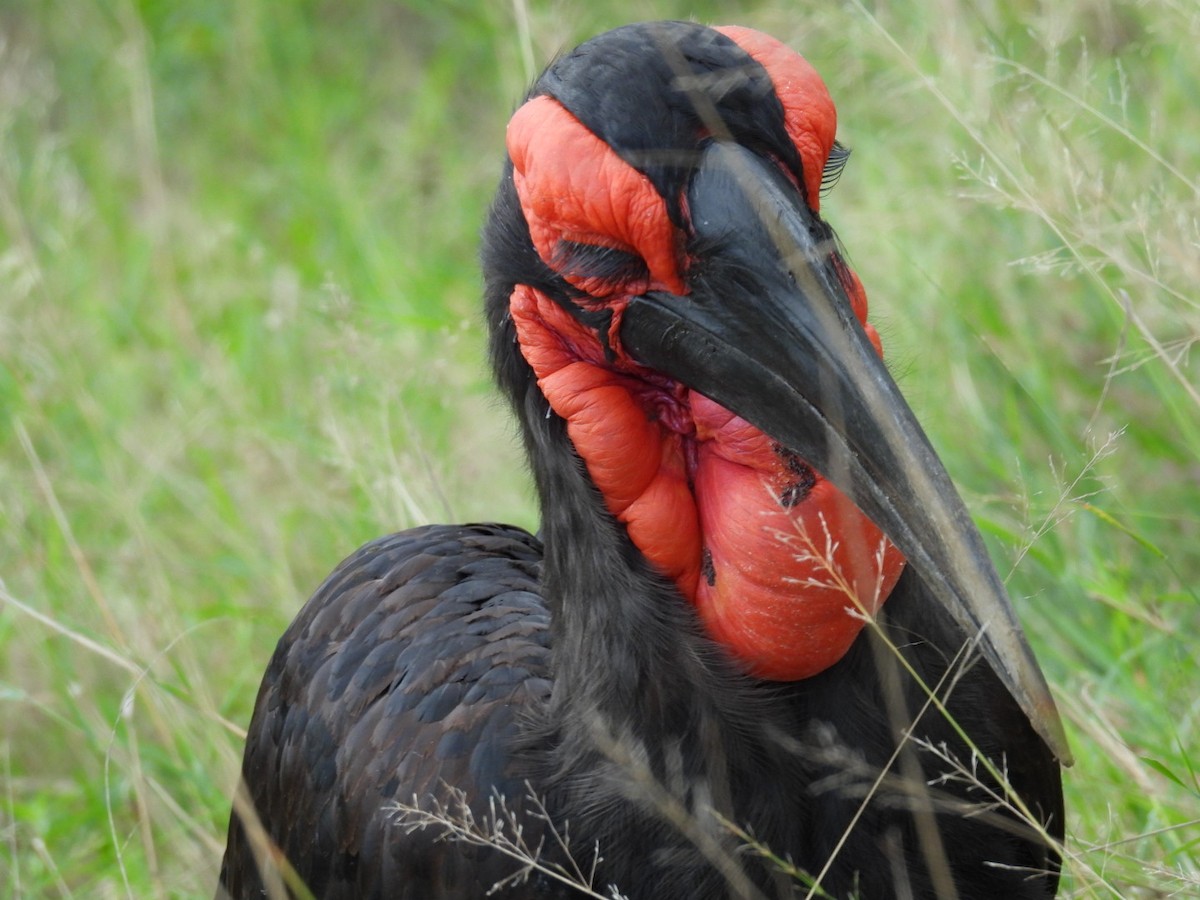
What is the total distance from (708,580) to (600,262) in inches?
16.4

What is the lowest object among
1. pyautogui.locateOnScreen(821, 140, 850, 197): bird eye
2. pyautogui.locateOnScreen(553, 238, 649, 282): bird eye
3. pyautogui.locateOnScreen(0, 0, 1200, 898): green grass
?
pyautogui.locateOnScreen(0, 0, 1200, 898): green grass

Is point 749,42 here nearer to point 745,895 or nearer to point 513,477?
point 745,895

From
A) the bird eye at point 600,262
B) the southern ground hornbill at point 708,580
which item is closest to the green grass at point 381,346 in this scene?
the southern ground hornbill at point 708,580

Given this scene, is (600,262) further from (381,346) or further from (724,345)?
(381,346)

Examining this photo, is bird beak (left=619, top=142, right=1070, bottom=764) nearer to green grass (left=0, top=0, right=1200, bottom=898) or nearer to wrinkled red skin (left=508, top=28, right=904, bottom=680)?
wrinkled red skin (left=508, top=28, right=904, bottom=680)

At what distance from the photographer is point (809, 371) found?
71.1 inches

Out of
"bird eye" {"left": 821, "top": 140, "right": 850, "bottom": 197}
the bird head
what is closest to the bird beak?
the bird head

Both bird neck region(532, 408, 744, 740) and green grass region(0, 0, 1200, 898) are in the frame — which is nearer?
bird neck region(532, 408, 744, 740)

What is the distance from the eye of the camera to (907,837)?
80.8 inches

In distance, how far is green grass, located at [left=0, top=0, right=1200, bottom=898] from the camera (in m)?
2.71

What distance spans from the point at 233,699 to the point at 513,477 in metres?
0.95

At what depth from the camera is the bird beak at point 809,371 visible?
5.51ft

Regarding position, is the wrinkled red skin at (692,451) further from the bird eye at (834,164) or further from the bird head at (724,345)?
the bird eye at (834,164)

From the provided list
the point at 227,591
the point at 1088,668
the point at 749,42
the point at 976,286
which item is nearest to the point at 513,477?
the point at 227,591
